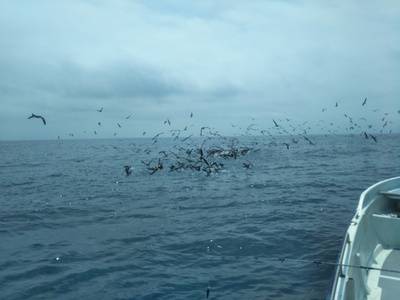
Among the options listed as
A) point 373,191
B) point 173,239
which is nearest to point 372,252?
point 373,191

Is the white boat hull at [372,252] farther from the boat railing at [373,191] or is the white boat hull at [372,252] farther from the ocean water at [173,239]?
the ocean water at [173,239]

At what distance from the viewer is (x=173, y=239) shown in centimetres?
1894

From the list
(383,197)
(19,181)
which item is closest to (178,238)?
(383,197)

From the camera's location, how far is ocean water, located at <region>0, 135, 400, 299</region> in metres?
13.4

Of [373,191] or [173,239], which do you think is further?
[173,239]

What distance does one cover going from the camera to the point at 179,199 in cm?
2997

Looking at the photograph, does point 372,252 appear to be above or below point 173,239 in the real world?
above

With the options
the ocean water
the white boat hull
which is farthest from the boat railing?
the ocean water

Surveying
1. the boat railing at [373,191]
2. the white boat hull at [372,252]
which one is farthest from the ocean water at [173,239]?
the boat railing at [373,191]

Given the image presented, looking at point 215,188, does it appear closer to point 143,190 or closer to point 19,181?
point 143,190

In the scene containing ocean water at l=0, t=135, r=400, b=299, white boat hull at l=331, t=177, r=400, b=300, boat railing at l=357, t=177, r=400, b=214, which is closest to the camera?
white boat hull at l=331, t=177, r=400, b=300

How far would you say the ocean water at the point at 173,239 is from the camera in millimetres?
13422

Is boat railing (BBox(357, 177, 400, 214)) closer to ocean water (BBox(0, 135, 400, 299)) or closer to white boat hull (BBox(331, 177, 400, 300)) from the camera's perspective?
white boat hull (BBox(331, 177, 400, 300))

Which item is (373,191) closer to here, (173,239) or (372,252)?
(372,252)
